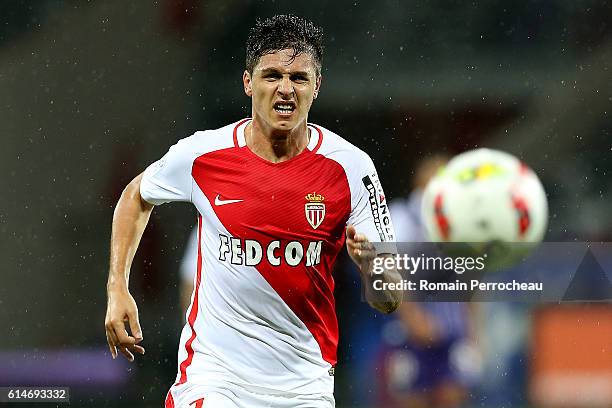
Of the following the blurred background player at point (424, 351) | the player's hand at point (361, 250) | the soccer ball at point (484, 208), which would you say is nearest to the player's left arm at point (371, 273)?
the player's hand at point (361, 250)

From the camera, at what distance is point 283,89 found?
3.71 metres

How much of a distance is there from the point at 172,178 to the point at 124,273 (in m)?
0.37

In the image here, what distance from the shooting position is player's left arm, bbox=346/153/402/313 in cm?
357

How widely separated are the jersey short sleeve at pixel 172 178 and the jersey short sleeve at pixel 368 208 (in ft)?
1.89

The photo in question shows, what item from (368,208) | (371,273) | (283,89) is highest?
(283,89)

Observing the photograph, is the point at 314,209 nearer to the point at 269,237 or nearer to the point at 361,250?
the point at 269,237

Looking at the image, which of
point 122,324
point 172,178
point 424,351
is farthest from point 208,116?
point 122,324

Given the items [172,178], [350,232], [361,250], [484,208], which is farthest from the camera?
[484,208]

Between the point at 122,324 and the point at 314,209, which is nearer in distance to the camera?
the point at 122,324

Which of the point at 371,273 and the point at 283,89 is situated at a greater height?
the point at 283,89

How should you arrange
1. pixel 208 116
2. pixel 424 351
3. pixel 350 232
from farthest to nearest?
pixel 208 116 → pixel 424 351 → pixel 350 232

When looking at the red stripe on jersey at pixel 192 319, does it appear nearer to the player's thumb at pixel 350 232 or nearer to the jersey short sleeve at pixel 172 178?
the jersey short sleeve at pixel 172 178

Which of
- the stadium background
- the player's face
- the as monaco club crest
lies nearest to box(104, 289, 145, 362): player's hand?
the as monaco club crest

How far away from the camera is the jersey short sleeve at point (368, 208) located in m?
3.77
